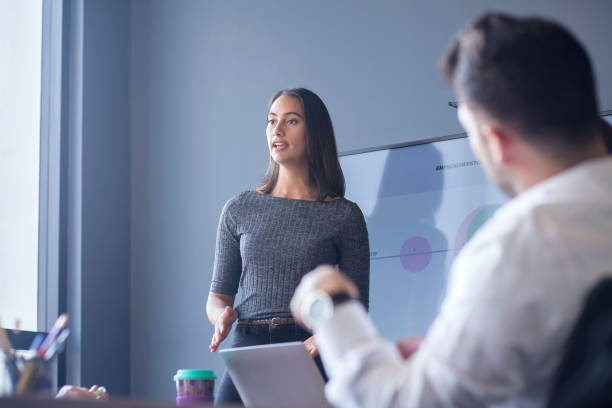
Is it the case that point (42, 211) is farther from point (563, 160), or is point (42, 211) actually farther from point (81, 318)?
point (563, 160)

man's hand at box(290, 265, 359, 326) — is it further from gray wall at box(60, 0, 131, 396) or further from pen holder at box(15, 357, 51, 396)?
gray wall at box(60, 0, 131, 396)

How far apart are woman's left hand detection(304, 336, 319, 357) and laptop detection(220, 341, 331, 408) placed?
406 mm

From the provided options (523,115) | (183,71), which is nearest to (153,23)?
(183,71)

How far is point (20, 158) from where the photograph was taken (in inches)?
117

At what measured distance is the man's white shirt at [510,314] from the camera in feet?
2.26

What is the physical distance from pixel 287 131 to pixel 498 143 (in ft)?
4.84

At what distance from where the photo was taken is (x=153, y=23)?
340 cm

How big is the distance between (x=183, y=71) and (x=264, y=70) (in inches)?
17.9

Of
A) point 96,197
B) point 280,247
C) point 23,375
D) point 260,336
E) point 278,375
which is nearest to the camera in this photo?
point 23,375

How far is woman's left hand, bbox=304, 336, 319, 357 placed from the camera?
1848 mm

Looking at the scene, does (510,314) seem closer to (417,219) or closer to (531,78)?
(531,78)

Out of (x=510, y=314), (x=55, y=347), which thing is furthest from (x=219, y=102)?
(x=510, y=314)

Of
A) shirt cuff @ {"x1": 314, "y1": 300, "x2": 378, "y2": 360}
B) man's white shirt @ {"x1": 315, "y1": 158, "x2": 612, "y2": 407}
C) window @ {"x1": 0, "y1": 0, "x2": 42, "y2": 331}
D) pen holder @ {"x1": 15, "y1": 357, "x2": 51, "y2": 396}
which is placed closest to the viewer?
man's white shirt @ {"x1": 315, "y1": 158, "x2": 612, "y2": 407}

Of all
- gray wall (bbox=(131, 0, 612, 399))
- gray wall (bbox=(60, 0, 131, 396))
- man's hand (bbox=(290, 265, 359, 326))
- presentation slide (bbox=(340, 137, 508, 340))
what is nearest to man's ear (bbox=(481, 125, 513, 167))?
man's hand (bbox=(290, 265, 359, 326))
